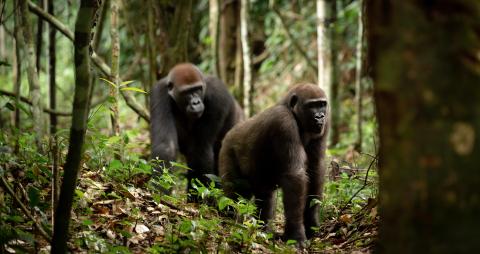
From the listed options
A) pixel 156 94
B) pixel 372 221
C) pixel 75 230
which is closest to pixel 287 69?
pixel 156 94

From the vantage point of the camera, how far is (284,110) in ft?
20.6

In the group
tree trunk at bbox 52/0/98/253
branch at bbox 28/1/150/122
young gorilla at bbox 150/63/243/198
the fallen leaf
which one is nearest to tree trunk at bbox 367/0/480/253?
tree trunk at bbox 52/0/98/253

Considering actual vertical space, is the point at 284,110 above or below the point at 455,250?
above

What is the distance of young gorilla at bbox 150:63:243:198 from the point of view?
7977 mm

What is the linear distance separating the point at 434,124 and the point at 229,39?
898 cm

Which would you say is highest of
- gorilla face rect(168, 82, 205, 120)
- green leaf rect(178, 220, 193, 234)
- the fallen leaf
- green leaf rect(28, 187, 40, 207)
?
gorilla face rect(168, 82, 205, 120)

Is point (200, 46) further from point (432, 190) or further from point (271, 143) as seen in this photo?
point (432, 190)

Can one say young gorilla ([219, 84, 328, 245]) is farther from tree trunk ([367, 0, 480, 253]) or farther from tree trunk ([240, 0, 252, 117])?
tree trunk ([367, 0, 480, 253])

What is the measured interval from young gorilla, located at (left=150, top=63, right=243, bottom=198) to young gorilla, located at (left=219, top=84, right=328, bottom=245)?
1.13 meters

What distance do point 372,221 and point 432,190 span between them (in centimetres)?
311

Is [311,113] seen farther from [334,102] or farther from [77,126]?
[334,102]

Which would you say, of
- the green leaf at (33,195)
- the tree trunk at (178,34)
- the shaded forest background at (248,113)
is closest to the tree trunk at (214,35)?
the shaded forest background at (248,113)

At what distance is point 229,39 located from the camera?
36.0 feet

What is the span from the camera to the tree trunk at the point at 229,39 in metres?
10.9
